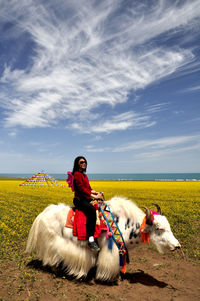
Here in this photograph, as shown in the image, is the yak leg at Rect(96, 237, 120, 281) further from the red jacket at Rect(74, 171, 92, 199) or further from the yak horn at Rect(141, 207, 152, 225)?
the red jacket at Rect(74, 171, 92, 199)

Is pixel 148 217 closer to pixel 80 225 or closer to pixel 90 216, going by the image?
pixel 90 216

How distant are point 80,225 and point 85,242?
44cm

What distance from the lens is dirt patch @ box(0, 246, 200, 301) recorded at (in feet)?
11.9

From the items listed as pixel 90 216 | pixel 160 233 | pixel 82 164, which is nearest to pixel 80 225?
pixel 90 216

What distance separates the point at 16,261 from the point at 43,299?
187 centimetres

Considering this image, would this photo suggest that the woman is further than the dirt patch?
Yes

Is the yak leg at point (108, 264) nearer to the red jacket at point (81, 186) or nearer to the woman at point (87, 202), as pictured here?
the woman at point (87, 202)

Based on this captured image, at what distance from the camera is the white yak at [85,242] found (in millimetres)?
4090

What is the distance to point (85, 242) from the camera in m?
4.21

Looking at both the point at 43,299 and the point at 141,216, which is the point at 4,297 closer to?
the point at 43,299

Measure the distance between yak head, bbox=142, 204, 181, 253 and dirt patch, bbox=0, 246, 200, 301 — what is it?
718mm

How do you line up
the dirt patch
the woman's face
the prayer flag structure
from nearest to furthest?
the dirt patch, the woman's face, the prayer flag structure

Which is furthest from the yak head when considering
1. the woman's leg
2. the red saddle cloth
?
the woman's leg

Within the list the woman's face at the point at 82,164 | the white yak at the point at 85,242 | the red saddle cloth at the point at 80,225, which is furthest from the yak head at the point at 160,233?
the woman's face at the point at 82,164
